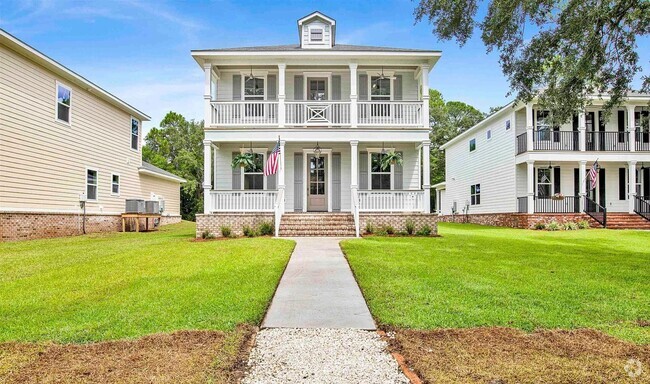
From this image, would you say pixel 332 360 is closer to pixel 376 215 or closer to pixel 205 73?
pixel 376 215

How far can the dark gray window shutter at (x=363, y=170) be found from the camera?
55.7ft

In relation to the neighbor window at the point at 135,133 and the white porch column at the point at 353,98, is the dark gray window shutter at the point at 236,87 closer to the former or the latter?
the white porch column at the point at 353,98

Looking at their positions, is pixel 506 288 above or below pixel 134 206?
below

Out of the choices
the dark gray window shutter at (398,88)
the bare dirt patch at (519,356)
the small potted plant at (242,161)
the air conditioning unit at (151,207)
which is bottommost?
the bare dirt patch at (519,356)

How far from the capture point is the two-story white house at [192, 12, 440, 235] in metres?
15.0

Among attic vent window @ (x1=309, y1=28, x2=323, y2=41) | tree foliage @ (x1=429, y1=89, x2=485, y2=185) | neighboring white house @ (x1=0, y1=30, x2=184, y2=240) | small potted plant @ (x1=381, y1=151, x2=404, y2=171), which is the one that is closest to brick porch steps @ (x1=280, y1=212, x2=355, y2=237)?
small potted plant @ (x1=381, y1=151, x2=404, y2=171)

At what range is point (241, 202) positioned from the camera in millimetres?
14977

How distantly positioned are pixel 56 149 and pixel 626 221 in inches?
966

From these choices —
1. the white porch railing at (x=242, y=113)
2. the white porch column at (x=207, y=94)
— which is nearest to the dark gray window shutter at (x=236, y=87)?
the white porch railing at (x=242, y=113)

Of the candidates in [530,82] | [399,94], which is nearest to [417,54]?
[399,94]

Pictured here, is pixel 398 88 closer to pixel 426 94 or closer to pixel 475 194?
pixel 426 94

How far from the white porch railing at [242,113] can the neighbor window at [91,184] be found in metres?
6.80

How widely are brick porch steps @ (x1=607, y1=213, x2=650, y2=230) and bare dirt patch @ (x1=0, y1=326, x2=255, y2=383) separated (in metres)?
21.3

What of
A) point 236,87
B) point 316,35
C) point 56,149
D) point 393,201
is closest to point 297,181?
point 393,201
